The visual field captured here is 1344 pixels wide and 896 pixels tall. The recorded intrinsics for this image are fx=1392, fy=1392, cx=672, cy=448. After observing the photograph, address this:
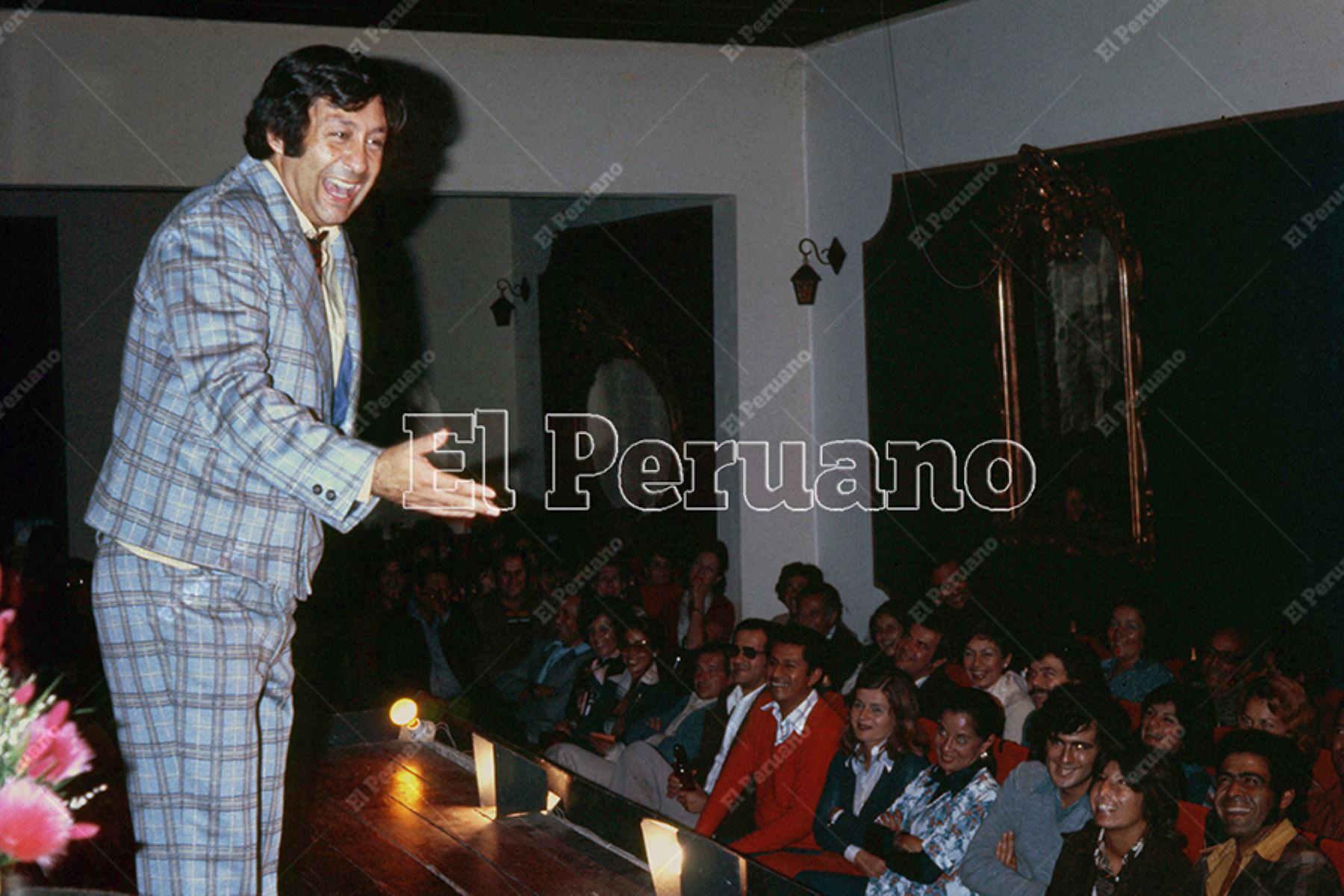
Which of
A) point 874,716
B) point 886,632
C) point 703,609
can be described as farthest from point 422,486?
point 703,609

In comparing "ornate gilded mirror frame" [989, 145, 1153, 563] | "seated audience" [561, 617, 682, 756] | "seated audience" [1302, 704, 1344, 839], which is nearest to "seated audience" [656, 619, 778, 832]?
"seated audience" [561, 617, 682, 756]

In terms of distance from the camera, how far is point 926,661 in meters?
5.25

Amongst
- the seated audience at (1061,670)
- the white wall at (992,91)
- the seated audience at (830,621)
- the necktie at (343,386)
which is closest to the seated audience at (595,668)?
the seated audience at (830,621)

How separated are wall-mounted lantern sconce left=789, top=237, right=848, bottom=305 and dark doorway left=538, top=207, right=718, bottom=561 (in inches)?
21.4

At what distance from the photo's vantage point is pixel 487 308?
11875 mm

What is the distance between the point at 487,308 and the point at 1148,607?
24.2 ft

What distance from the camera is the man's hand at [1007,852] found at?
3.59m

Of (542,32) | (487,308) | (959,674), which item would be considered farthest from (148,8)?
(487,308)

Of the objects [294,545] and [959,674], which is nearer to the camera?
[294,545]

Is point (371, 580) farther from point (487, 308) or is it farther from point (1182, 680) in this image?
point (1182, 680)

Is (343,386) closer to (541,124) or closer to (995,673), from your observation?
(995,673)

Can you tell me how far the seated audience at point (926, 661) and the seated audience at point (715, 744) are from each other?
1.92 ft

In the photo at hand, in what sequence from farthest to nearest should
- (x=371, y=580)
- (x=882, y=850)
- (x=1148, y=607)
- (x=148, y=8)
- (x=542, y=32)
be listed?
(x=371, y=580) < (x=542, y=32) < (x=148, y=8) < (x=1148, y=607) < (x=882, y=850)

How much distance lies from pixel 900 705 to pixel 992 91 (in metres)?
3.42
